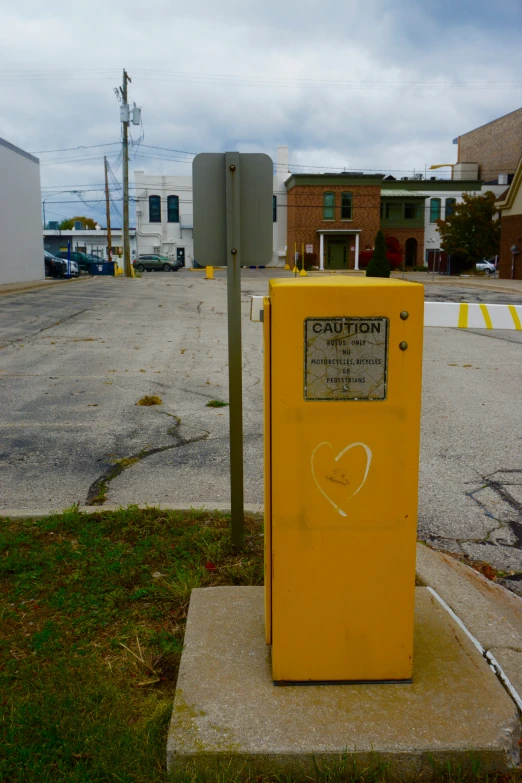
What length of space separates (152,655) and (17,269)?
113 feet

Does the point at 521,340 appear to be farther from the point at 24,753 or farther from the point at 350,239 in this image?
the point at 350,239

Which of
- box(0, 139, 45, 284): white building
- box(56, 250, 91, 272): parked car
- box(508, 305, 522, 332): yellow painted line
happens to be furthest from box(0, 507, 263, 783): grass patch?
box(56, 250, 91, 272): parked car

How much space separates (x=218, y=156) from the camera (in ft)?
12.0

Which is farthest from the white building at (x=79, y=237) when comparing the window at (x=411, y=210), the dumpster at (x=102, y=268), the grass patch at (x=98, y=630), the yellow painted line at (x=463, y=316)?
the yellow painted line at (x=463, y=316)

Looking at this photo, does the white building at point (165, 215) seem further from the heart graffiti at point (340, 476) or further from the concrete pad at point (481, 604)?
the heart graffiti at point (340, 476)

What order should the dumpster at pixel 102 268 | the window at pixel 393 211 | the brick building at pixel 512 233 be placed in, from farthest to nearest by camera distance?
the window at pixel 393 211, the dumpster at pixel 102 268, the brick building at pixel 512 233

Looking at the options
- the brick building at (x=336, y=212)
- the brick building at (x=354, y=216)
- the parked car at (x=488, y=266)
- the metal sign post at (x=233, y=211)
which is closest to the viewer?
the metal sign post at (x=233, y=211)

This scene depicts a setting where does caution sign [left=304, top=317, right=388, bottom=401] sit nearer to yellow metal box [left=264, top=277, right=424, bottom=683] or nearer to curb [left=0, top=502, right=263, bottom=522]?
yellow metal box [left=264, top=277, right=424, bottom=683]

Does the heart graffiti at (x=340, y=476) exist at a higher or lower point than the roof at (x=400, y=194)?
lower

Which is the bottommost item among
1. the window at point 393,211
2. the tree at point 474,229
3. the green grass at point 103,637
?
the green grass at point 103,637

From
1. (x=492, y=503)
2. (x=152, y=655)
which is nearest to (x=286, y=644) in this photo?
(x=152, y=655)

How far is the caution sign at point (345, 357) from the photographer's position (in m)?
2.48

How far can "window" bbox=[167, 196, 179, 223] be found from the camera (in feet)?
223

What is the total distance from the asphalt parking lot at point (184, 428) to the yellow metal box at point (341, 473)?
1650 millimetres
